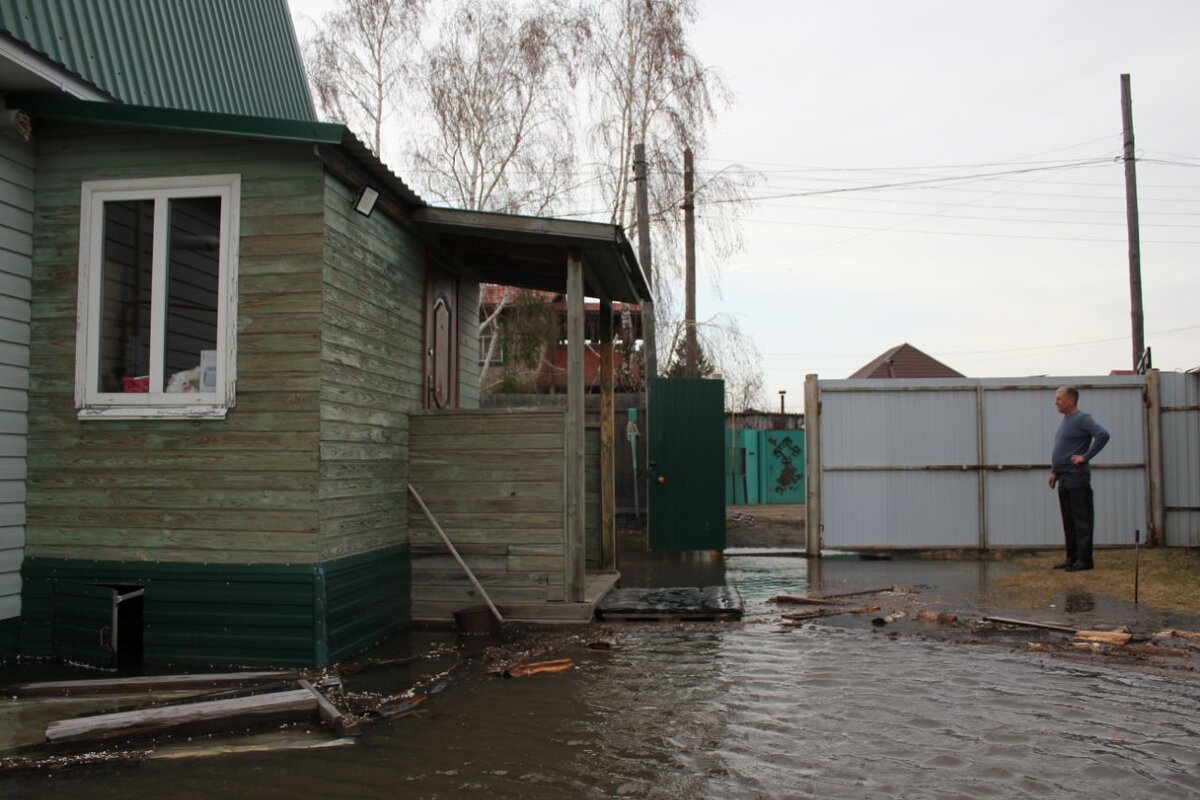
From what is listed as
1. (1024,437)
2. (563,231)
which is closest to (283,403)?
(563,231)

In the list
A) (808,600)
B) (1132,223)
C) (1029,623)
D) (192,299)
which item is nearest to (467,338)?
(192,299)

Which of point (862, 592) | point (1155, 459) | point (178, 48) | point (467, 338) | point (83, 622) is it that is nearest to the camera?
point (83, 622)

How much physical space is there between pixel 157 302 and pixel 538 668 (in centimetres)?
356

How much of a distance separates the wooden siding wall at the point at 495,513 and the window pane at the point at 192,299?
2090mm

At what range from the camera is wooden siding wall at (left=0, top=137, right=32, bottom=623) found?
6297 millimetres

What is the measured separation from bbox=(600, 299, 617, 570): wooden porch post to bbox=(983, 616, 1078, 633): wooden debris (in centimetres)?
400

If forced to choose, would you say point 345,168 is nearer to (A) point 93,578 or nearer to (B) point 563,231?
(B) point 563,231

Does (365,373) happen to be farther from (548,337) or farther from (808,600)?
(548,337)

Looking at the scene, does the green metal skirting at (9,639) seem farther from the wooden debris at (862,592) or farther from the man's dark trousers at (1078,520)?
the man's dark trousers at (1078,520)

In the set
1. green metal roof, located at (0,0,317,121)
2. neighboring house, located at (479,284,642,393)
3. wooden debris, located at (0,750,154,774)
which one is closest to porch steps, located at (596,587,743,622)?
wooden debris, located at (0,750,154,774)

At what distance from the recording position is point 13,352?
636 centimetres

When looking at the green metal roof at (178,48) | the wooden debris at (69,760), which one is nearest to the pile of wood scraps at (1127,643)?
the wooden debris at (69,760)

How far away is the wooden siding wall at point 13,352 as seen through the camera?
6297 mm

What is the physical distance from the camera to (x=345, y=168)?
255 inches
